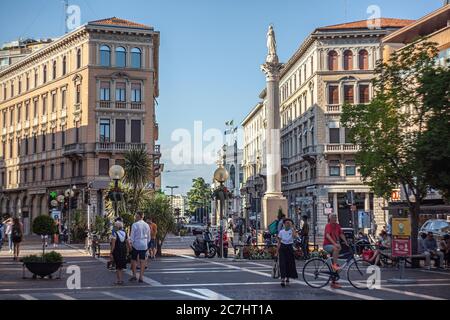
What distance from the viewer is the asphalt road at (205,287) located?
1392 centimetres

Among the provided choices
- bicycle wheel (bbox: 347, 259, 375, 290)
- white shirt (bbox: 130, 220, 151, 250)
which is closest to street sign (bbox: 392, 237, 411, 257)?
bicycle wheel (bbox: 347, 259, 375, 290)

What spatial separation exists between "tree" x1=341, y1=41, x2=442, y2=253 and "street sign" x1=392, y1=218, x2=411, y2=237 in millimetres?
4534

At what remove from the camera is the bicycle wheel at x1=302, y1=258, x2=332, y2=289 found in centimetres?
1567

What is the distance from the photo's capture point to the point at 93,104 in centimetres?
6322

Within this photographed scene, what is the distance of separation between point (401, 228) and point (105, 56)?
49335mm

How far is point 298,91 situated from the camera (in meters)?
75.2

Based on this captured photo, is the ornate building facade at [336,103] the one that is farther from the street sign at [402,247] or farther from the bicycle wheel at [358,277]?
the bicycle wheel at [358,277]

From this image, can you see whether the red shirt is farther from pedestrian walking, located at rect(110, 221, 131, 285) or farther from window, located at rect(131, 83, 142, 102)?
window, located at rect(131, 83, 142, 102)

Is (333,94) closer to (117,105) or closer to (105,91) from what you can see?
(117,105)

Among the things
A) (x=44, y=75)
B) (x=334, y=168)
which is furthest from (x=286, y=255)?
(x=44, y=75)

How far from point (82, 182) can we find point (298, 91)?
89.8 feet

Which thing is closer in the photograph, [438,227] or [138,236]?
[138,236]

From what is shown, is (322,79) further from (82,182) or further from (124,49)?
(82,182)
